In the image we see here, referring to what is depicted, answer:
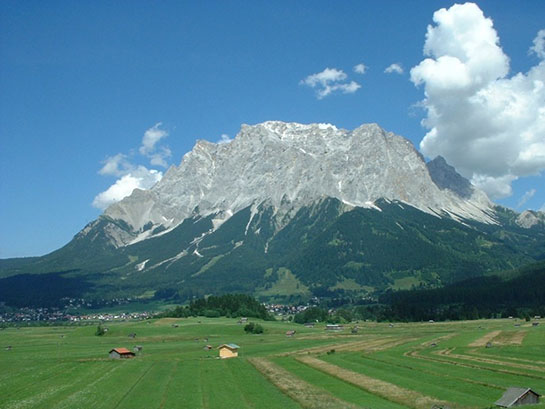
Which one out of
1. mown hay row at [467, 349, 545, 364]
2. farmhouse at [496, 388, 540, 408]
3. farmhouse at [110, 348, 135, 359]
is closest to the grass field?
mown hay row at [467, 349, 545, 364]

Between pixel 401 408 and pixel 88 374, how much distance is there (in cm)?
5122

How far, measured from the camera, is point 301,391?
6550 cm

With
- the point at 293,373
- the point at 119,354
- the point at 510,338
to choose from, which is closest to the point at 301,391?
the point at 293,373

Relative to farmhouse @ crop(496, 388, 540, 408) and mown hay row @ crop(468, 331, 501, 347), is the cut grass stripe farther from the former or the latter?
mown hay row @ crop(468, 331, 501, 347)

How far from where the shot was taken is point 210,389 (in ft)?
225

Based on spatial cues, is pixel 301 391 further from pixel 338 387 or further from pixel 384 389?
pixel 384 389

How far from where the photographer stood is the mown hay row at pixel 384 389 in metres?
55.5

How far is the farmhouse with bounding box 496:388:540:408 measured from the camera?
166ft

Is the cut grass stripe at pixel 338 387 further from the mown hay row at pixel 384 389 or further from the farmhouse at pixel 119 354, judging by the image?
the farmhouse at pixel 119 354

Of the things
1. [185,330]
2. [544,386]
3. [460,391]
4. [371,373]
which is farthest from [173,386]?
[185,330]

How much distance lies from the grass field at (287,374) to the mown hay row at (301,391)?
0.12 metres

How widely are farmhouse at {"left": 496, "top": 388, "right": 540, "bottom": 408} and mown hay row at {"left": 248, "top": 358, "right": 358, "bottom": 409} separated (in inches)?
533

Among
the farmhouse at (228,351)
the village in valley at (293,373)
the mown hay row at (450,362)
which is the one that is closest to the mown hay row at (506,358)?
the village in valley at (293,373)

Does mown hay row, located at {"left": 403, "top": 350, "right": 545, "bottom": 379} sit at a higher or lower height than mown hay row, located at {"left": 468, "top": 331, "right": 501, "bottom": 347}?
higher
